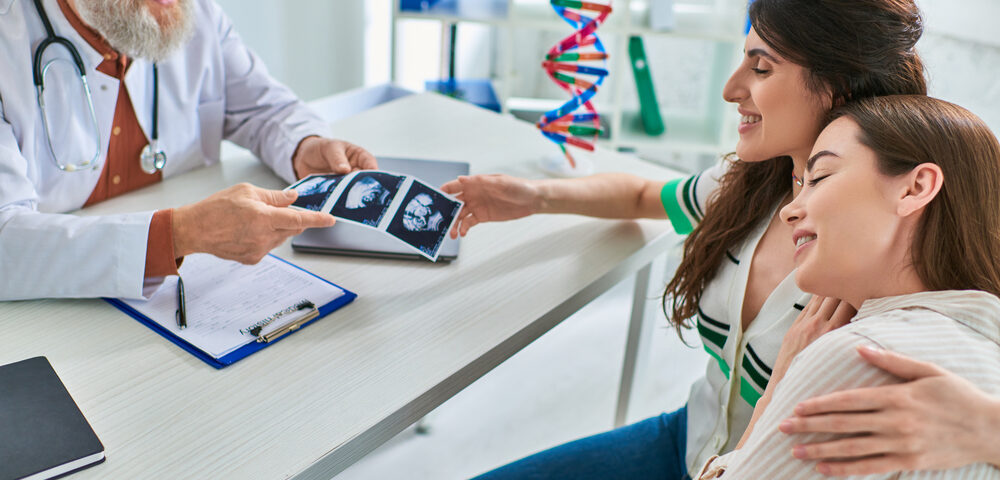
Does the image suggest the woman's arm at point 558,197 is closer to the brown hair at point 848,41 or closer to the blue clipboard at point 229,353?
the blue clipboard at point 229,353

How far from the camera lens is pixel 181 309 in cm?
111

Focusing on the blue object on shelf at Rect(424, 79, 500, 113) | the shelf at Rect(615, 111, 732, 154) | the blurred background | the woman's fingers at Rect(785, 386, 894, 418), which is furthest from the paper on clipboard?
the shelf at Rect(615, 111, 732, 154)

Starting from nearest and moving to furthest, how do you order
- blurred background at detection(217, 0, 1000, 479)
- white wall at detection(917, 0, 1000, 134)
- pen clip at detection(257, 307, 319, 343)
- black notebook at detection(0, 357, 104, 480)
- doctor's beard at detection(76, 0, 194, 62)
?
black notebook at detection(0, 357, 104, 480), pen clip at detection(257, 307, 319, 343), doctor's beard at detection(76, 0, 194, 62), blurred background at detection(217, 0, 1000, 479), white wall at detection(917, 0, 1000, 134)

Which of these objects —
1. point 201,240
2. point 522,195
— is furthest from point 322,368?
point 522,195

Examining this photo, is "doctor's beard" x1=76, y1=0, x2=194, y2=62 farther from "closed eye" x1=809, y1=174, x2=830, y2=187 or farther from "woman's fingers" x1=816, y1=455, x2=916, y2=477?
"woman's fingers" x1=816, y1=455, x2=916, y2=477

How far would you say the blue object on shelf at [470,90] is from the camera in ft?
9.53

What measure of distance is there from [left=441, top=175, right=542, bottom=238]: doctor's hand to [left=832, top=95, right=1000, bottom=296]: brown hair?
0.68 meters

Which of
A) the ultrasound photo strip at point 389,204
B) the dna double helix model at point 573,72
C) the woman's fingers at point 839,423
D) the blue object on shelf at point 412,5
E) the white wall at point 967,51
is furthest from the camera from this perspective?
the blue object on shelf at point 412,5

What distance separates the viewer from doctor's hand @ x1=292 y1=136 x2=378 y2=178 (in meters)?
1.49

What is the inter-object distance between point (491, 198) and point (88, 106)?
742mm

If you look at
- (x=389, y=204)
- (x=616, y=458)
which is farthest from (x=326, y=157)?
(x=616, y=458)

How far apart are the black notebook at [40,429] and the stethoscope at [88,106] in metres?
0.51

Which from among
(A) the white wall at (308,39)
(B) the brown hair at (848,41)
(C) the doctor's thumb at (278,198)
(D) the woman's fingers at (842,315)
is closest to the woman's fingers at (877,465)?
(D) the woman's fingers at (842,315)

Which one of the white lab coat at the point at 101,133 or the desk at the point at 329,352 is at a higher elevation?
the white lab coat at the point at 101,133
